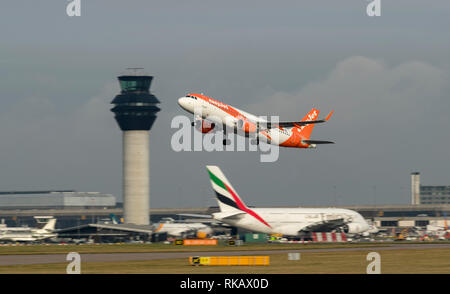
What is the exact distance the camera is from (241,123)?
97375mm

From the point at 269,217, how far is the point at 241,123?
126 ft

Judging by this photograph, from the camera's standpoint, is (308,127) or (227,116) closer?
(227,116)

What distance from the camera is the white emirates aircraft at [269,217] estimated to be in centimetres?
12988

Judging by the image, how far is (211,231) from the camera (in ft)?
573

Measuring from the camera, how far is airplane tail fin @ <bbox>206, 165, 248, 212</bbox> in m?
130

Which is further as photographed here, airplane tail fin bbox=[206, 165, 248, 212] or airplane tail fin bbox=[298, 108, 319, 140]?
airplane tail fin bbox=[206, 165, 248, 212]

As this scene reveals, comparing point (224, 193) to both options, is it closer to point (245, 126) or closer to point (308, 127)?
point (308, 127)

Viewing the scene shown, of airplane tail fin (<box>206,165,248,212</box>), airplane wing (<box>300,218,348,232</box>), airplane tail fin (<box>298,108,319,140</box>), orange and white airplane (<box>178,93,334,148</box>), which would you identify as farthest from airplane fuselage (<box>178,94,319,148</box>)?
airplane wing (<box>300,218,348,232</box>)

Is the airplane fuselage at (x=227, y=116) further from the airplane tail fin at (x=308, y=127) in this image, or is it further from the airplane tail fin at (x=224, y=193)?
the airplane tail fin at (x=224, y=193)

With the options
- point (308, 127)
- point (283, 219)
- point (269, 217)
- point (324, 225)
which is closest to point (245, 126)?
point (308, 127)

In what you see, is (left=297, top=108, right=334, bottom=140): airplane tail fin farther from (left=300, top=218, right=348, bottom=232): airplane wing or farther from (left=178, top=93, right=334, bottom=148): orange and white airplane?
(left=300, top=218, right=348, bottom=232): airplane wing

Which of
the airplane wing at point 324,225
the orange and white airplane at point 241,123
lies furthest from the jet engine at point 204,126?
the airplane wing at point 324,225

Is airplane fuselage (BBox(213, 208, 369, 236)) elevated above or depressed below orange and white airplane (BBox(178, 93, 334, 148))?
below
